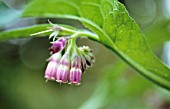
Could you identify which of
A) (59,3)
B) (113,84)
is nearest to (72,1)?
(59,3)

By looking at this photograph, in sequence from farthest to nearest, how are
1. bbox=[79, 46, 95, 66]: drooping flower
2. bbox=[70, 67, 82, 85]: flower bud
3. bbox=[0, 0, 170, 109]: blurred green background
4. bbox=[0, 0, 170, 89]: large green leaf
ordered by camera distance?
1. bbox=[0, 0, 170, 109]: blurred green background
2. bbox=[79, 46, 95, 66]: drooping flower
3. bbox=[70, 67, 82, 85]: flower bud
4. bbox=[0, 0, 170, 89]: large green leaf

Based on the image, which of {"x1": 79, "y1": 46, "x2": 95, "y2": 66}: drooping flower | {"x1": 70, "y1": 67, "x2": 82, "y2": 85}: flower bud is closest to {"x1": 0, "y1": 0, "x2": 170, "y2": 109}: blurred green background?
{"x1": 79, "y1": 46, "x2": 95, "y2": 66}: drooping flower

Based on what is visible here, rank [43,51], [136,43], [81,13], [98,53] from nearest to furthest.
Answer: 1. [81,13]
2. [136,43]
3. [98,53]
4. [43,51]

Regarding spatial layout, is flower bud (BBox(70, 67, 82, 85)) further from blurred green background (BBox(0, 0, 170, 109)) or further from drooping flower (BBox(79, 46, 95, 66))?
blurred green background (BBox(0, 0, 170, 109))

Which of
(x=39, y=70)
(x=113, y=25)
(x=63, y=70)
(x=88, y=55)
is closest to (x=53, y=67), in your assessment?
(x=63, y=70)

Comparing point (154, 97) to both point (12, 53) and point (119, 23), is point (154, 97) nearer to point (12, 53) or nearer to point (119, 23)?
point (119, 23)

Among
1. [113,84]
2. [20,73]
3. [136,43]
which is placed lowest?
[136,43]
